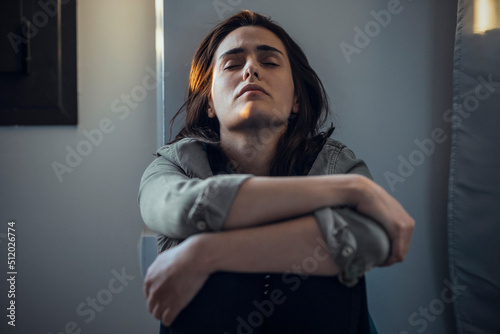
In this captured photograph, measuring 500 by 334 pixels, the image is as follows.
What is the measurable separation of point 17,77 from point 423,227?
4.86 feet

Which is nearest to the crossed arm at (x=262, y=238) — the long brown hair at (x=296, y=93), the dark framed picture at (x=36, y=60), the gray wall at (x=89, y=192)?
the long brown hair at (x=296, y=93)

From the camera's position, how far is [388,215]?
630 millimetres

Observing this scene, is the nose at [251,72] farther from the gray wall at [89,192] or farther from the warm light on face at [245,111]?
the gray wall at [89,192]

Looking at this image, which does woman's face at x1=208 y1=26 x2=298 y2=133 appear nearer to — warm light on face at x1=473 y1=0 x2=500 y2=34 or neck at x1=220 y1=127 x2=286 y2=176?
neck at x1=220 y1=127 x2=286 y2=176

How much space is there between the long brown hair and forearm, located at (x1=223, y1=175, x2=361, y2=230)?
28cm

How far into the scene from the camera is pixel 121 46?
1.25 meters

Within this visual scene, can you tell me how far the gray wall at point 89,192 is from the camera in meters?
1.24

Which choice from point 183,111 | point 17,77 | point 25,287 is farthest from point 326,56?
point 25,287

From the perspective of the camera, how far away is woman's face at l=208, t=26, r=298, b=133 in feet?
2.78

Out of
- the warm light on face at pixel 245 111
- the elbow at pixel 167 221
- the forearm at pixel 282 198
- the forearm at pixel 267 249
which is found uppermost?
the warm light on face at pixel 245 111

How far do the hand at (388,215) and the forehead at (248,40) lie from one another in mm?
490

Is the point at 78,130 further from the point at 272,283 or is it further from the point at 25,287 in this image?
the point at 272,283

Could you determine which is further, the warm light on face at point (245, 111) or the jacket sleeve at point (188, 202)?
the warm light on face at point (245, 111)

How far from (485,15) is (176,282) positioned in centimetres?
110
